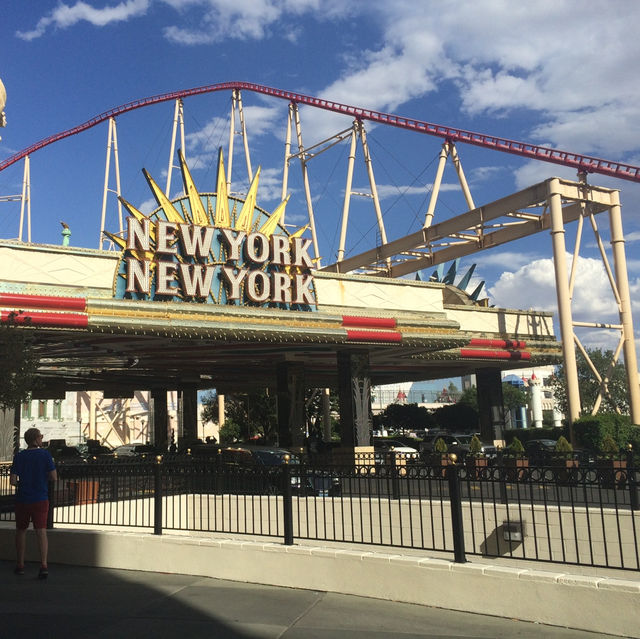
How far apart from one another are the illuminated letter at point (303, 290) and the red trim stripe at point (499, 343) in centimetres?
1056

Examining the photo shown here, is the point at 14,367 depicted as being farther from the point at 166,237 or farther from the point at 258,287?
the point at 258,287

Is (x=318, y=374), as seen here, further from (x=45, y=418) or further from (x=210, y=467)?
(x=45, y=418)

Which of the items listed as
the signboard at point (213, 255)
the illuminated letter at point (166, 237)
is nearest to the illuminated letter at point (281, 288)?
the signboard at point (213, 255)

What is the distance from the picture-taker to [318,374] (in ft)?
132

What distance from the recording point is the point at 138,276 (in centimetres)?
2109

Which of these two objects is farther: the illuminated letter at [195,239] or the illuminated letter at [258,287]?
the illuminated letter at [258,287]

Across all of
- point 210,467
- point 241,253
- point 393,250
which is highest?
point 393,250

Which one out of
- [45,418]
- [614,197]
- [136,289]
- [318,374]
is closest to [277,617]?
[136,289]

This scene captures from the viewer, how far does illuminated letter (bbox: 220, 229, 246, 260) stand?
22750 mm

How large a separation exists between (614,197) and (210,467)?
85.4ft

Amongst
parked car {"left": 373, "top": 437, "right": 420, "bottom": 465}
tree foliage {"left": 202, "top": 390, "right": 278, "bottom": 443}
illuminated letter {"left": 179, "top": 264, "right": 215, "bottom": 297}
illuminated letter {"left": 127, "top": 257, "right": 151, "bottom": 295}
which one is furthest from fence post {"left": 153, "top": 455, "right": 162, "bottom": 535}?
tree foliage {"left": 202, "top": 390, "right": 278, "bottom": 443}

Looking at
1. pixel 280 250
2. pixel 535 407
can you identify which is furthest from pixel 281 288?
pixel 535 407

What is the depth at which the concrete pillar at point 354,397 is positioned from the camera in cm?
2736

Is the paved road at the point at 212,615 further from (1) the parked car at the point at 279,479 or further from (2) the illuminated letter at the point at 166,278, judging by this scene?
(2) the illuminated letter at the point at 166,278
